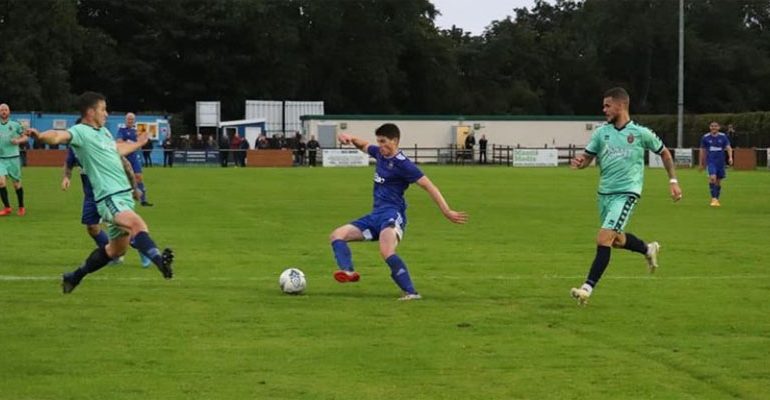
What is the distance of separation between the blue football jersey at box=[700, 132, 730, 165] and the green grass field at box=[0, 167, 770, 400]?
364 inches

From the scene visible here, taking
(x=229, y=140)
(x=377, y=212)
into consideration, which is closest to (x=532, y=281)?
(x=377, y=212)

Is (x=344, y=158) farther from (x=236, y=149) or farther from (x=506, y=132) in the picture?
(x=506, y=132)

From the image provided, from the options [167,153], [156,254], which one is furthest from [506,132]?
[156,254]

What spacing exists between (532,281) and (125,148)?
5.18 m

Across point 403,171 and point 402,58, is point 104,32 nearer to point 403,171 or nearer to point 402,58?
point 402,58

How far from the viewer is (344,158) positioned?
67250 millimetres

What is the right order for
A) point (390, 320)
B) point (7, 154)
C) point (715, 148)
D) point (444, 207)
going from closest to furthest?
point (390, 320), point (444, 207), point (7, 154), point (715, 148)

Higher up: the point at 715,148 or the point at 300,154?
the point at 715,148

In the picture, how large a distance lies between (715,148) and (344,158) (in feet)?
116

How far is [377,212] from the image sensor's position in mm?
13773

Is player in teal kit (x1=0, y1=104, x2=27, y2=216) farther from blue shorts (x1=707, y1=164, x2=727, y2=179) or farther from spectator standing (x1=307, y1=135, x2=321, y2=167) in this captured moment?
spectator standing (x1=307, y1=135, x2=321, y2=167)

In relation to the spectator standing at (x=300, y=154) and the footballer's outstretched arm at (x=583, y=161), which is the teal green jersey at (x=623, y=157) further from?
the spectator standing at (x=300, y=154)

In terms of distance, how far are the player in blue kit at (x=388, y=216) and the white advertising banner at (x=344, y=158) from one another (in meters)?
52.7

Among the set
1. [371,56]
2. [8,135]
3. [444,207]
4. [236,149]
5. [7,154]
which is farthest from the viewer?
[371,56]
